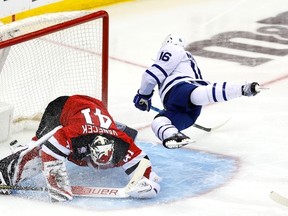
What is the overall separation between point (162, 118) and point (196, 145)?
0.27 metres

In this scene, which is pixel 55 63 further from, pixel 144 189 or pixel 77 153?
pixel 144 189

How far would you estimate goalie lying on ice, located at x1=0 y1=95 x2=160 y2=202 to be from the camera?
3.79 m

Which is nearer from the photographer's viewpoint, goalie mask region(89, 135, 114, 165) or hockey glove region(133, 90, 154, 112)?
goalie mask region(89, 135, 114, 165)

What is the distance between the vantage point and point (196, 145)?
14.6 feet

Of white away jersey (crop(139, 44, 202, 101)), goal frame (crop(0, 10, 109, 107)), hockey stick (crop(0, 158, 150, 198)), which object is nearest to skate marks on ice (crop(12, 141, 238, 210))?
hockey stick (crop(0, 158, 150, 198))

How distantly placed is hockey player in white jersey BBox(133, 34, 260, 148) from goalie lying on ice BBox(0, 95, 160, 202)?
0.99 ft

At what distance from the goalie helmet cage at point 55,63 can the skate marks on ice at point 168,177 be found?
47 centimetres

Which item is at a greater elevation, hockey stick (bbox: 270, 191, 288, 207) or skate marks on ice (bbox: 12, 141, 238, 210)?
hockey stick (bbox: 270, 191, 288, 207)

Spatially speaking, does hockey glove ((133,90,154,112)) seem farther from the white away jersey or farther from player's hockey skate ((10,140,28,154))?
player's hockey skate ((10,140,28,154))

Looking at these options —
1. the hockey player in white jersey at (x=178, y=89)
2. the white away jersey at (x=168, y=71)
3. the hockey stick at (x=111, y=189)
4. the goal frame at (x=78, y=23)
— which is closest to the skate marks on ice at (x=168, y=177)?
the hockey stick at (x=111, y=189)

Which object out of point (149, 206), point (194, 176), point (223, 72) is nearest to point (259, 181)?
point (194, 176)

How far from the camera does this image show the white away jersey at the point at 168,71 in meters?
4.28

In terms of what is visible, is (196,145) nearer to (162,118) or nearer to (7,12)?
(162,118)

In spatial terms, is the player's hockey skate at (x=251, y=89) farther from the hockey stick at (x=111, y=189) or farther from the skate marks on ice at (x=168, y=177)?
the hockey stick at (x=111, y=189)
